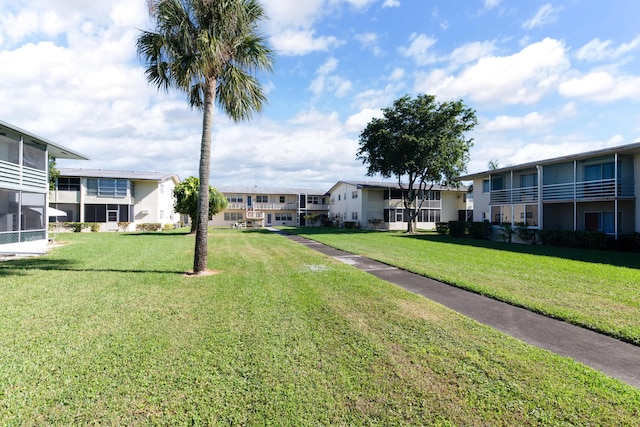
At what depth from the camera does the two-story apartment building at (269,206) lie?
5250 cm

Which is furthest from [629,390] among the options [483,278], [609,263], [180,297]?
[609,263]

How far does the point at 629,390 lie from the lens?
356 centimetres

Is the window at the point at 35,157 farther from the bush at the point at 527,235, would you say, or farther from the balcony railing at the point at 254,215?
the balcony railing at the point at 254,215

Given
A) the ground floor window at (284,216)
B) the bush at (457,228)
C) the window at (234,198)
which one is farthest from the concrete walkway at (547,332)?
the window at (234,198)

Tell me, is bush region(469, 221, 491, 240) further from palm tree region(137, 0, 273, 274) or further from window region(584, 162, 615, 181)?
palm tree region(137, 0, 273, 274)

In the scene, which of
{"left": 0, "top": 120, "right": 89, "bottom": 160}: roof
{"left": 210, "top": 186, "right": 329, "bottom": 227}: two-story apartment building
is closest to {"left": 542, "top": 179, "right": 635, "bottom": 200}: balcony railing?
{"left": 0, "top": 120, "right": 89, "bottom": 160}: roof

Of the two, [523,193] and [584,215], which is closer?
[584,215]

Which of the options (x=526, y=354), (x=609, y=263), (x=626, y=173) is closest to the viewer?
(x=526, y=354)

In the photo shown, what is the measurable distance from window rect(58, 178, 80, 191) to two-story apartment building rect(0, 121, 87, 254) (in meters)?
17.2

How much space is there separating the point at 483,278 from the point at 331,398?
7.57m

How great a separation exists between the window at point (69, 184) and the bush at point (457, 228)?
3710 centimetres

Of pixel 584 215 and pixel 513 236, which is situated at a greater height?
pixel 584 215

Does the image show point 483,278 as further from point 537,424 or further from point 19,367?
point 19,367

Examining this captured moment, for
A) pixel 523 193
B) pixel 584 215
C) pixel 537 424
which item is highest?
pixel 523 193
